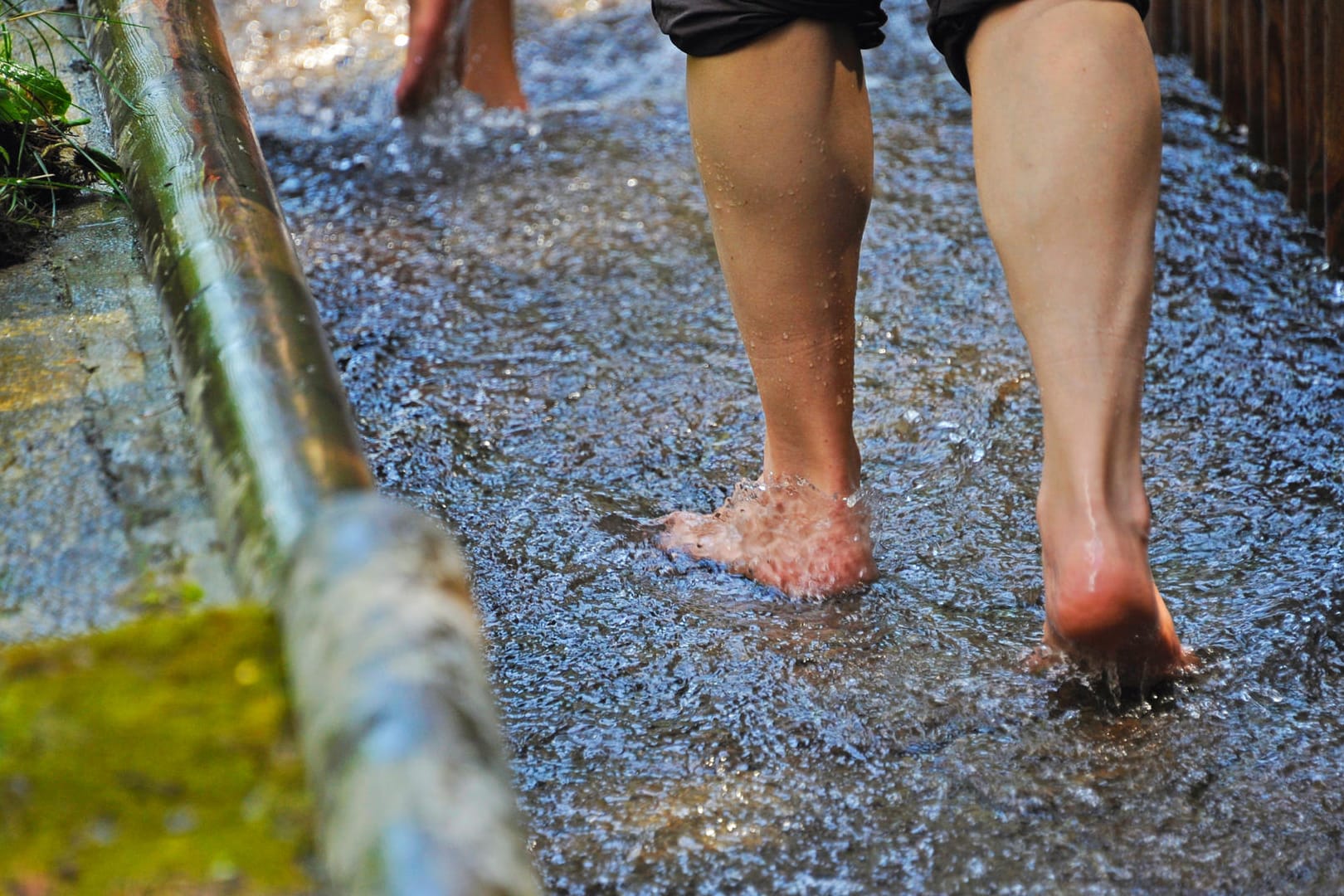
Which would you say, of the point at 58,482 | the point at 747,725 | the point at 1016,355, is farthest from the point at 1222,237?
the point at 58,482

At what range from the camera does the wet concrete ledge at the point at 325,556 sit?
2.42 feet

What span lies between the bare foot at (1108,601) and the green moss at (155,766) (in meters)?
0.82

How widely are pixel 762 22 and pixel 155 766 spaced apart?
1.17 metres

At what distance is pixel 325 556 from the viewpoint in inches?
36.1

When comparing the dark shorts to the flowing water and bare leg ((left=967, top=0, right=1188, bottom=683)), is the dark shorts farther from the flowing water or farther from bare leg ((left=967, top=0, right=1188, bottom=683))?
the flowing water

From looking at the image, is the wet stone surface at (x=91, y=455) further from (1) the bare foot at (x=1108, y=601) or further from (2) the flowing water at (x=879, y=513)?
(1) the bare foot at (x=1108, y=601)

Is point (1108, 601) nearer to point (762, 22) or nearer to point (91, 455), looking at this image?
point (762, 22)

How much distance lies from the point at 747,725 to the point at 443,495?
79cm

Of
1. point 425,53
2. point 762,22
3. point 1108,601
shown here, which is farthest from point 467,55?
point 1108,601

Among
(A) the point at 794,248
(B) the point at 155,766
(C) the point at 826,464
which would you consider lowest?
(C) the point at 826,464

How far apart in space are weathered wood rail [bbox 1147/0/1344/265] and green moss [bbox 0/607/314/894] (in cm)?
236

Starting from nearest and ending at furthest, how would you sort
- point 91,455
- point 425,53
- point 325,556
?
point 325,556
point 91,455
point 425,53

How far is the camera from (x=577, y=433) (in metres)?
2.35

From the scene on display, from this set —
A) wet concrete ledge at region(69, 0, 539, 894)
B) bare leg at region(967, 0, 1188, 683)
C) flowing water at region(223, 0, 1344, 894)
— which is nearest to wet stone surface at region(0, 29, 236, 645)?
wet concrete ledge at region(69, 0, 539, 894)
